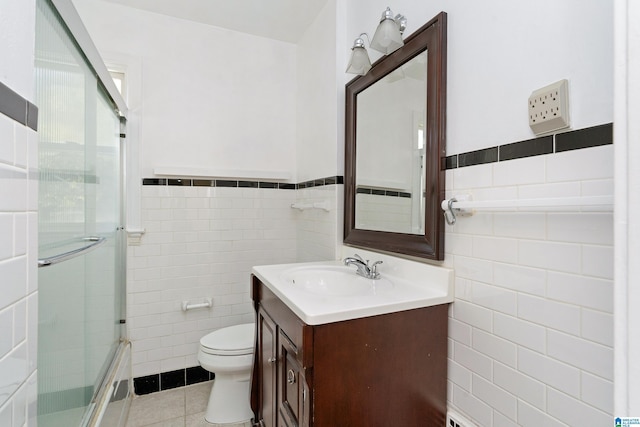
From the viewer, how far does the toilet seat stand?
1750 mm

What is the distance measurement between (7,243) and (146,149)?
163 cm

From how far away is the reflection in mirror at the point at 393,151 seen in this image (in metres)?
1.30

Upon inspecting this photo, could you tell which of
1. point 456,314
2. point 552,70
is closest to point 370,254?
point 456,314

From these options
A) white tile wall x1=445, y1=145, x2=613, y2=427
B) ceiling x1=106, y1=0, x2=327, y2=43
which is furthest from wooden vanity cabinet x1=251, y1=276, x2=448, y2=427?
ceiling x1=106, y1=0, x2=327, y2=43

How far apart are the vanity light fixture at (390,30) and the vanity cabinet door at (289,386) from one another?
1258mm

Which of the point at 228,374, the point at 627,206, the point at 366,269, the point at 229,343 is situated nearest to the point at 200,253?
the point at 229,343

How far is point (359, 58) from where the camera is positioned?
1.53 metres

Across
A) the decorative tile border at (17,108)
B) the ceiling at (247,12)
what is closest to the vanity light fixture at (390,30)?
the ceiling at (247,12)

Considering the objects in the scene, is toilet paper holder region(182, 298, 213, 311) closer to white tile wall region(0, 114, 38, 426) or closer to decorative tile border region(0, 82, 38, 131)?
white tile wall region(0, 114, 38, 426)

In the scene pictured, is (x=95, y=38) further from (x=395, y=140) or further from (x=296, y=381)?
(x=296, y=381)

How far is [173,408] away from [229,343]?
60 cm

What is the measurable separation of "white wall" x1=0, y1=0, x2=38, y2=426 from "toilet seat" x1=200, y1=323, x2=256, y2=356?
1027mm

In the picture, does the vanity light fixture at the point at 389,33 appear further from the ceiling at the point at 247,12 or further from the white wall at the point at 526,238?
the ceiling at the point at 247,12

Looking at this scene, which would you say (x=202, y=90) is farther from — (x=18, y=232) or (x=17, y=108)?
(x=18, y=232)
